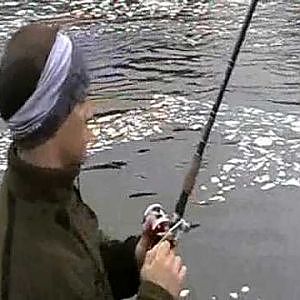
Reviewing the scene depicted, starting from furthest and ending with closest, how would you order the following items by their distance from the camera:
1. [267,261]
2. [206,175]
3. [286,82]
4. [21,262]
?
[286,82] → [206,175] → [267,261] → [21,262]

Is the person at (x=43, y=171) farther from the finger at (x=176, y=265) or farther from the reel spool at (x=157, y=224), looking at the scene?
the reel spool at (x=157, y=224)

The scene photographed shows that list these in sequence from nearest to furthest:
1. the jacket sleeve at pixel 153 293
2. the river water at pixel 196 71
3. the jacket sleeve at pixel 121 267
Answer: the jacket sleeve at pixel 153 293 → the jacket sleeve at pixel 121 267 → the river water at pixel 196 71

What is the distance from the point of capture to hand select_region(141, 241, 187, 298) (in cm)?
226

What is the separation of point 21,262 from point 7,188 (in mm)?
190

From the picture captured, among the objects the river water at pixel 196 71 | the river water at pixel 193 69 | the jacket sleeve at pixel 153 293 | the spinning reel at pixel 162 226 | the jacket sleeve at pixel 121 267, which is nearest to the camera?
the jacket sleeve at pixel 153 293

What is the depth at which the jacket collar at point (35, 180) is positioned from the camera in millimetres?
2107

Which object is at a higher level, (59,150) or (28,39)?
(28,39)

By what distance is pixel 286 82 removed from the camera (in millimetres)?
7352

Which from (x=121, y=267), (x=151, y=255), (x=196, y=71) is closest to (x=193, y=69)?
(x=196, y=71)

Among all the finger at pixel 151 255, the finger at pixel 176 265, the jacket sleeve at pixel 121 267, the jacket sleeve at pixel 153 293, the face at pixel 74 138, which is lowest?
the jacket sleeve at pixel 121 267

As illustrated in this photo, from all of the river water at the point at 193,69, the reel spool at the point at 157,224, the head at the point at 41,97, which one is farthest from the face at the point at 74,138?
the river water at the point at 193,69

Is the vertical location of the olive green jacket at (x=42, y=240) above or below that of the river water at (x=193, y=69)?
above

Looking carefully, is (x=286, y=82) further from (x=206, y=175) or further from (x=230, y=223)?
(x=230, y=223)

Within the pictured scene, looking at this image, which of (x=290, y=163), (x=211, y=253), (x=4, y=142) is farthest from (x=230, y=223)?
(x=4, y=142)
